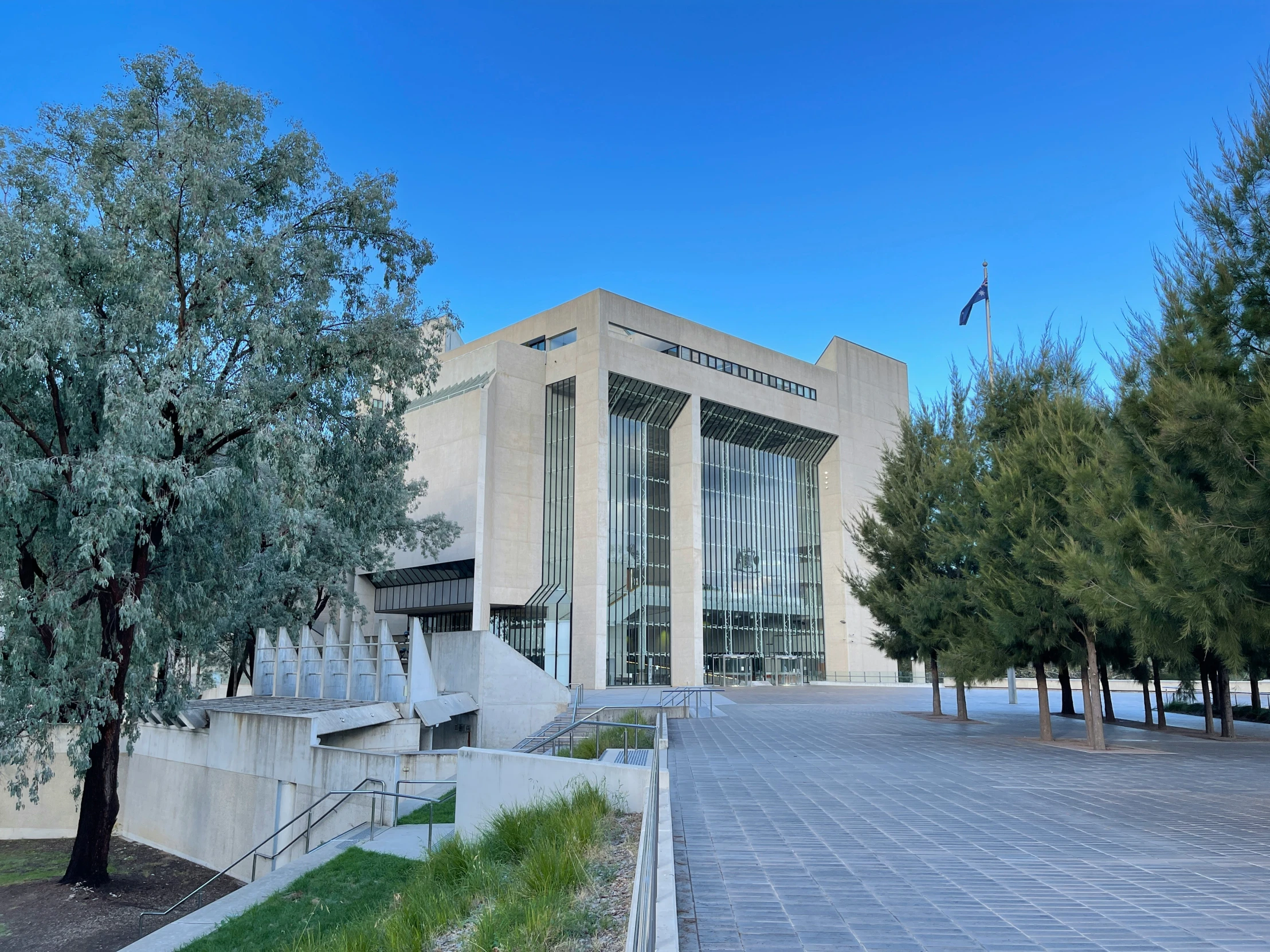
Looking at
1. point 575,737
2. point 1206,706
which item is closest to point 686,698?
point 575,737

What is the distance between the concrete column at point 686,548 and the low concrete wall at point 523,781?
36230 millimetres

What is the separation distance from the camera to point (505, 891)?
26.5ft

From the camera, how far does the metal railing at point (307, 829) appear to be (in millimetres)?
15531

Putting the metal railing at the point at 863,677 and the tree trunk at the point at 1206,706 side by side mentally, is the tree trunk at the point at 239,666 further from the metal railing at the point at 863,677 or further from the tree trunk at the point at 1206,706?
the metal railing at the point at 863,677

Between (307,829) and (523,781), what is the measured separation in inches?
282

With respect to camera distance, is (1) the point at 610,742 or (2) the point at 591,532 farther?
(2) the point at 591,532

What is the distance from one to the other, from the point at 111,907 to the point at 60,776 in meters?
12.9

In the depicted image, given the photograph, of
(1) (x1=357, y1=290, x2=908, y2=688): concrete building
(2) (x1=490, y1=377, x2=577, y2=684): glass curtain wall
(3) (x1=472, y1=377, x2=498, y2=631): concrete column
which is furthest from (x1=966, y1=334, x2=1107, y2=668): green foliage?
(3) (x1=472, y1=377, x2=498, y2=631): concrete column

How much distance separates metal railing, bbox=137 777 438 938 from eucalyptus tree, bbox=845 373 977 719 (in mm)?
12694

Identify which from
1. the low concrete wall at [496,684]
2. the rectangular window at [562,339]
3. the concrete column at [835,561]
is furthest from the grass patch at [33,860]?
the concrete column at [835,561]

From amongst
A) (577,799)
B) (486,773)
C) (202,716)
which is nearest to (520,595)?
(202,716)

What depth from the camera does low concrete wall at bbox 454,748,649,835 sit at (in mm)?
10719

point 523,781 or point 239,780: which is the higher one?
point 523,781

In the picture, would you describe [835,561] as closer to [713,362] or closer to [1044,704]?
[713,362]
